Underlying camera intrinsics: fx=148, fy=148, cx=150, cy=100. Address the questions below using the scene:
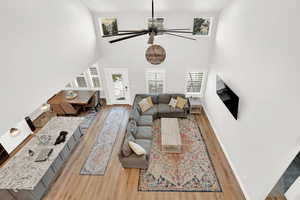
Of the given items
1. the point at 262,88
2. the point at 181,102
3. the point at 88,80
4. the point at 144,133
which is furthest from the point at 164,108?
the point at 88,80

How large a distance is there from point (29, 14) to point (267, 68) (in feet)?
16.5

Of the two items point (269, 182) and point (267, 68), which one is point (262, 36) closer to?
point (267, 68)

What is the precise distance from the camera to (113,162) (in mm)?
4801

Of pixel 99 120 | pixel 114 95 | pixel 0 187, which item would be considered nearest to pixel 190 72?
pixel 114 95

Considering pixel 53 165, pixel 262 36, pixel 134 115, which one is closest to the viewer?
pixel 262 36

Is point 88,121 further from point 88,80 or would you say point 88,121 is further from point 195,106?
point 195,106

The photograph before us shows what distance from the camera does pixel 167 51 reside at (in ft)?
20.9

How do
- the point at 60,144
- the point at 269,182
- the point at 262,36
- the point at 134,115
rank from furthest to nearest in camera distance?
1. the point at 134,115
2. the point at 60,144
3. the point at 262,36
4. the point at 269,182

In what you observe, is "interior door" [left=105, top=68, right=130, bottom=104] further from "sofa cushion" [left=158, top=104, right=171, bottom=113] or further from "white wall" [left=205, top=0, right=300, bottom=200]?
"white wall" [left=205, top=0, right=300, bottom=200]

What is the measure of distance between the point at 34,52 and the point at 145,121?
4.00m

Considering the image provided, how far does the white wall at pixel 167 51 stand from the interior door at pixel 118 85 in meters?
0.24

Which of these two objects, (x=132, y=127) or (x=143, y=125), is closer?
(x=132, y=127)

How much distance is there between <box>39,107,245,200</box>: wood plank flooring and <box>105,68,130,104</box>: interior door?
3.00 meters

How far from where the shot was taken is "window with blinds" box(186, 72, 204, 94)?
22.7 ft
